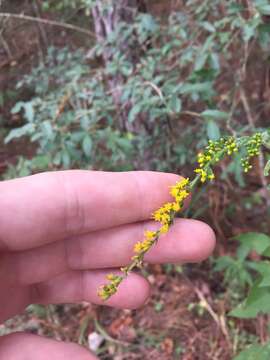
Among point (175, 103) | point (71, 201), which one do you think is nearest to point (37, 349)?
point (71, 201)

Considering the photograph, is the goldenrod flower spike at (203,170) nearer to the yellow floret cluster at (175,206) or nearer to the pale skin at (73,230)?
the yellow floret cluster at (175,206)

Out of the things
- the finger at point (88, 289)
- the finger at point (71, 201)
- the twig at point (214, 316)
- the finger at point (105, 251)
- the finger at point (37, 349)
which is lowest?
the twig at point (214, 316)

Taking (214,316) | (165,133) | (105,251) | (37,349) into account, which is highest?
(165,133)

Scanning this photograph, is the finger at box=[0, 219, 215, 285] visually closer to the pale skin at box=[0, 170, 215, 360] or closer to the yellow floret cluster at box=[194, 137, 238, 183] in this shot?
the pale skin at box=[0, 170, 215, 360]

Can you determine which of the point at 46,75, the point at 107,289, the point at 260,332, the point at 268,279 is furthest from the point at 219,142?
the point at 46,75

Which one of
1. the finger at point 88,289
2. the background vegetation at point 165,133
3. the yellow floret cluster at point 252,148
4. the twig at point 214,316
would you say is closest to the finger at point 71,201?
the finger at point 88,289

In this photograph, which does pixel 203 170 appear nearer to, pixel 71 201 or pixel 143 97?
pixel 71 201

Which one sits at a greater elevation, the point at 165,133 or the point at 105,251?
the point at 165,133
